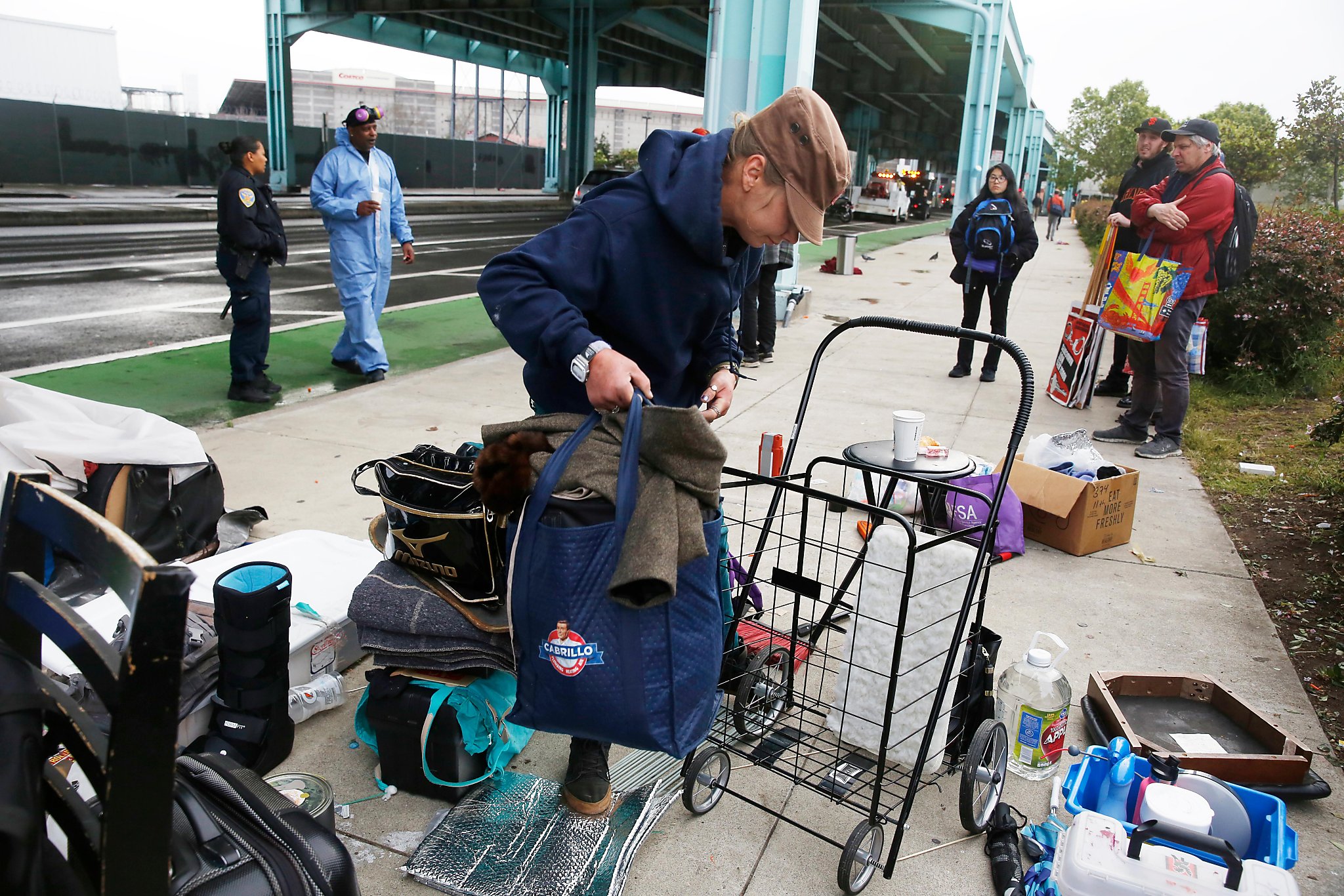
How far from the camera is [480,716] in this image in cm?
260

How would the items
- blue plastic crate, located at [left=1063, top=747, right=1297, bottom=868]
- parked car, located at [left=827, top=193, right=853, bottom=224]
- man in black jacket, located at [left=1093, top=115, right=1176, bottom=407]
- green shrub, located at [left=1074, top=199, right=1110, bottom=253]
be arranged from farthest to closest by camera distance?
parked car, located at [left=827, top=193, right=853, bottom=224], green shrub, located at [left=1074, top=199, right=1110, bottom=253], man in black jacket, located at [left=1093, top=115, right=1176, bottom=407], blue plastic crate, located at [left=1063, top=747, right=1297, bottom=868]

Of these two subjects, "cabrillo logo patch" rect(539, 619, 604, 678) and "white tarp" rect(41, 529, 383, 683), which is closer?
"cabrillo logo patch" rect(539, 619, 604, 678)

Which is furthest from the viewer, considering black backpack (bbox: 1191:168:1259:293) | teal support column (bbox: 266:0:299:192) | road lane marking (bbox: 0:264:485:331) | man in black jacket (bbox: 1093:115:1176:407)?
teal support column (bbox: 266:0:299:192)

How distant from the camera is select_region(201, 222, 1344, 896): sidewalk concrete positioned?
249cm

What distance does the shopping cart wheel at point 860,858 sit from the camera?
2.27m

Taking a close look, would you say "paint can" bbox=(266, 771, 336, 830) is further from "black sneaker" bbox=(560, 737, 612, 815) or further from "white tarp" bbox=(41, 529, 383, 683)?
"black sneaker" bbox=(560, 737, 612, 815)

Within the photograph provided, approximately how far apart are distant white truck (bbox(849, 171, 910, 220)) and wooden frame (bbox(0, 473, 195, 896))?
39.8 meters

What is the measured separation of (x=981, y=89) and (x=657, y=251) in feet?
94.2

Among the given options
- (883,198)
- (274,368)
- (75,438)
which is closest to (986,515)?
(75,438)

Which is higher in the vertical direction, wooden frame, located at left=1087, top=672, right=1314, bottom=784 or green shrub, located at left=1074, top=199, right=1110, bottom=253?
green shrub, located at left=1074, top=199, right=1110, bottom=253

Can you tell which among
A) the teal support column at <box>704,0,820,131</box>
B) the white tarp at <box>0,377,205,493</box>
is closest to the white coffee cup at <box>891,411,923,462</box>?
the white tarp at <box>0,377,205,493</box>

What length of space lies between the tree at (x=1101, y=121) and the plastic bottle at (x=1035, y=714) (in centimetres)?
6591

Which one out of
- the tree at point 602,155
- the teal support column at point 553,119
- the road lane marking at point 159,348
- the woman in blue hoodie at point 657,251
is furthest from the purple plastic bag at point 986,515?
the tree at point 602,155

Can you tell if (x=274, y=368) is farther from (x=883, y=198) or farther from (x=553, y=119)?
(x=553, y=119)
